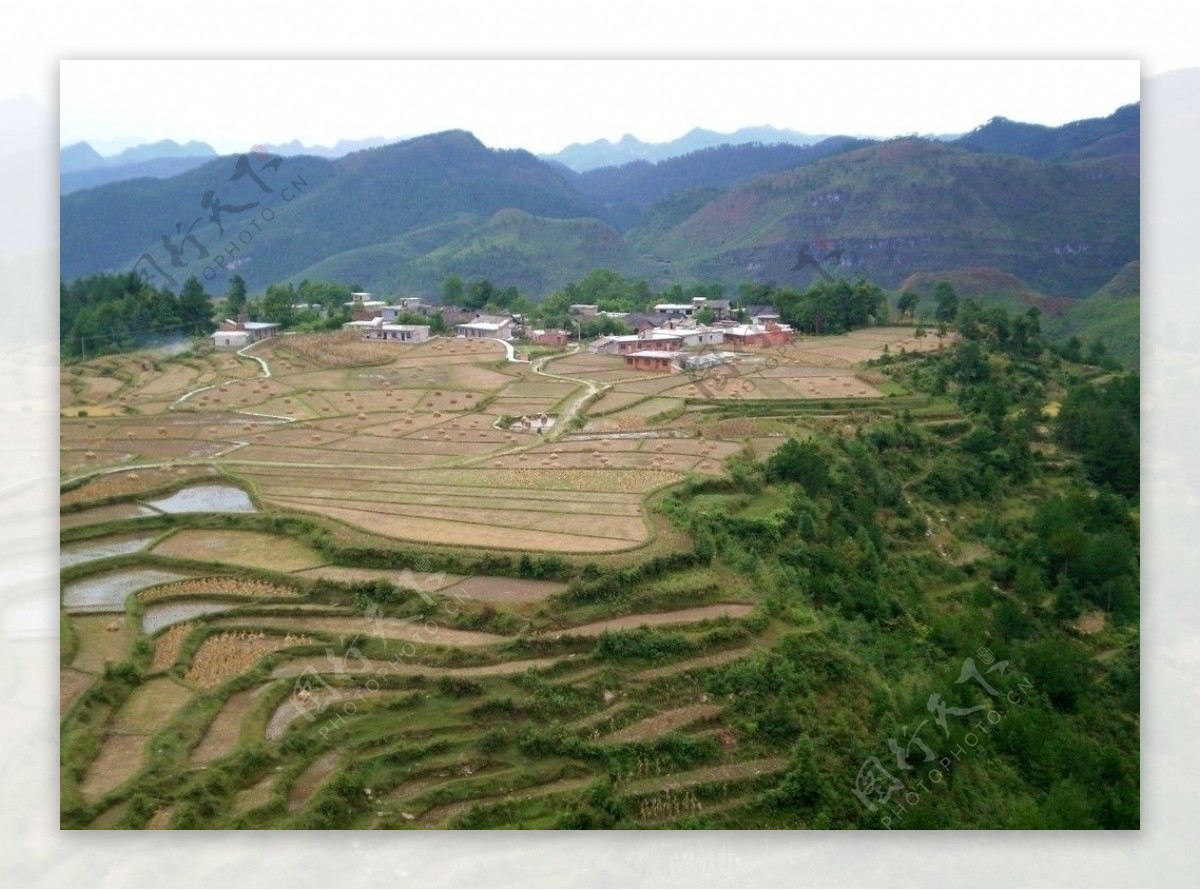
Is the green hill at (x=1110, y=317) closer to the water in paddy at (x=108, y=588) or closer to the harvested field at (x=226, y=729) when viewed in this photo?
the water in paddy at (x=108, y=588)

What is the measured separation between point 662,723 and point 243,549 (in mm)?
5459

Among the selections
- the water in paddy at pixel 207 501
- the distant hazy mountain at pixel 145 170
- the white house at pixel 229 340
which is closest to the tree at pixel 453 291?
the distant hazy mountain at pixel 145 170

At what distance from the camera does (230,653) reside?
33.1 feet

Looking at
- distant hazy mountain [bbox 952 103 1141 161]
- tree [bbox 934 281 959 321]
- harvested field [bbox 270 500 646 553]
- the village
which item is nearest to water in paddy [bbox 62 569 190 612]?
harvested field [bbox 270 500 646 553]

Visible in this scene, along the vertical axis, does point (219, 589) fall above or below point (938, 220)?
below

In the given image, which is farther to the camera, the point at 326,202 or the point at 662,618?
the point at 326,202

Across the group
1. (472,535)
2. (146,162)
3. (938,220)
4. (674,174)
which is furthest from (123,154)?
(674,174)

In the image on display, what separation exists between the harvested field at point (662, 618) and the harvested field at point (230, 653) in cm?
271

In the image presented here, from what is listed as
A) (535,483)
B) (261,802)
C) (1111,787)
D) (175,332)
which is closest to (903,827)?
(1111,787)

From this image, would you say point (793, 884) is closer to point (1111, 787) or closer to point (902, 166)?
point (1111, 787)

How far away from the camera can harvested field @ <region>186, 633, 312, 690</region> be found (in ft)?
32.0

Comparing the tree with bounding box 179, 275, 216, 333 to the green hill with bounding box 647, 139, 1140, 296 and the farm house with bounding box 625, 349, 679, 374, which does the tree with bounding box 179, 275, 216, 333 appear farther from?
the green hill with bounding box 647, 139, 1140, 296

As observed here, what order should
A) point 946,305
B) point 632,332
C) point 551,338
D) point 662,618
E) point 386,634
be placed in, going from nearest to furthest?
point 386,634 < point 662,618 < point 551,338 < point 946,305 < point 632,332

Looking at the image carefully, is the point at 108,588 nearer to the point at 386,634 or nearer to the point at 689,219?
the point at 386,634
